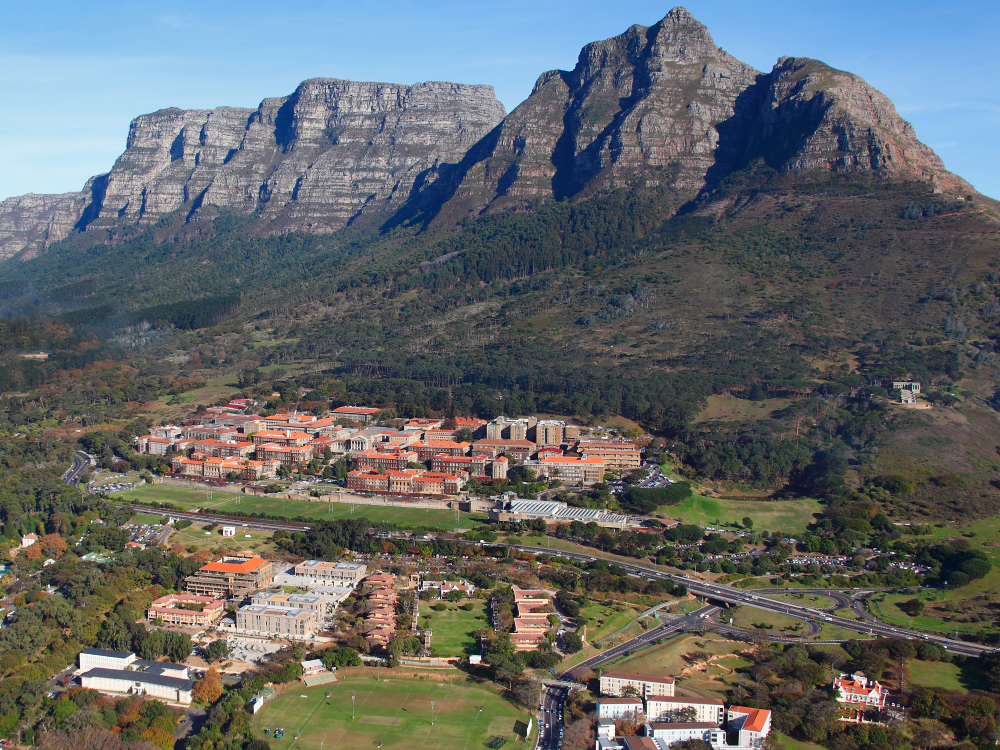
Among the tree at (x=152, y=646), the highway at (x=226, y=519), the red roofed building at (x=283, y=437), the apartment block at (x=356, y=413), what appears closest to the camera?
the tree at (x=152, y=646)

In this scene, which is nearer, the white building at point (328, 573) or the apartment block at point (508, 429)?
the white building at point (328, 573)

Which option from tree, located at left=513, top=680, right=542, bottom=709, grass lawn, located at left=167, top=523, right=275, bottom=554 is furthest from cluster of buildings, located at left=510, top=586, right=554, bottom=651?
grass lawn, located at left=167, top=523, right=275, bottom=554

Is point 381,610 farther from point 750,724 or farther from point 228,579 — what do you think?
point 750,724

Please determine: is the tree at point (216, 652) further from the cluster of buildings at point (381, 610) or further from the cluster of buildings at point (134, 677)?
the cluster of buildings at point (381, 610)

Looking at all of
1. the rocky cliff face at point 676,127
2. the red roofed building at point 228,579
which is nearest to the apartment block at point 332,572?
the red roofed building at point 228,579

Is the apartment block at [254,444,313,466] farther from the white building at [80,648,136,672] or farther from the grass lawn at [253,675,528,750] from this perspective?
the grass lawn at [253,675,528,750]

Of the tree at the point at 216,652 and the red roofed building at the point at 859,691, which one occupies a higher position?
the red roofed building at the point at 859,691
